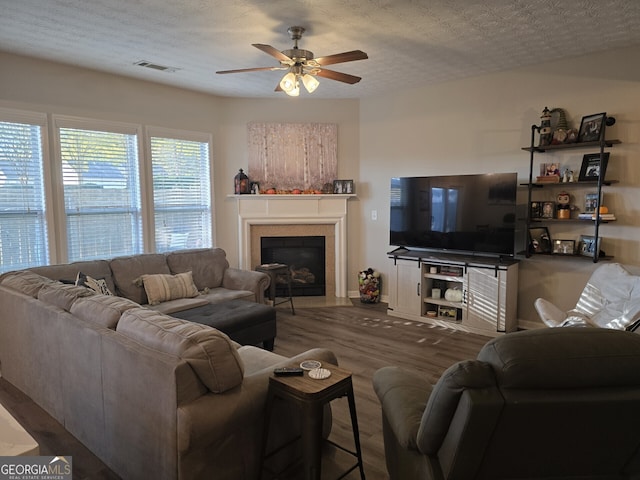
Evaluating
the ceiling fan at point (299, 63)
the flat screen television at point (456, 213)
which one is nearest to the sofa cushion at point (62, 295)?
the ceiling fan at point (299, 63)

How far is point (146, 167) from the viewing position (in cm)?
515

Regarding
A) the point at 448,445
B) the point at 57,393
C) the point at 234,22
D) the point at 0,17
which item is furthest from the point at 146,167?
the point at 448,445

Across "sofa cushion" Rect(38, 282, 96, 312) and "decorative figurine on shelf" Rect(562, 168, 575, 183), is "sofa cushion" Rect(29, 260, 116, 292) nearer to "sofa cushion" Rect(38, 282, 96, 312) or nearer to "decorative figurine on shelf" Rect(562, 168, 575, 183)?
"sofa cushion" Rect(38, 282, 96, 312)

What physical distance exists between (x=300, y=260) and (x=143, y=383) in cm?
436

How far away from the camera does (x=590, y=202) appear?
4199 millimetres

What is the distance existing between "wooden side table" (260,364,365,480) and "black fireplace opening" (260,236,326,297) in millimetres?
4197

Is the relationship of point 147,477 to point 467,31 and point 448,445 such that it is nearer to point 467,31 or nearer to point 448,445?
point 448,445

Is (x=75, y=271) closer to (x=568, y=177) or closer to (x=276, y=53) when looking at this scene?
(x=276, y=53)

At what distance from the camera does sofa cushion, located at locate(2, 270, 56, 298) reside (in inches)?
118

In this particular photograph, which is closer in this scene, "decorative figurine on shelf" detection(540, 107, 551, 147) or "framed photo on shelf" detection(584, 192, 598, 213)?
"framed photo on shelf" detection(584, 192, 598, 213)

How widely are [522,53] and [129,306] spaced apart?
407 cm

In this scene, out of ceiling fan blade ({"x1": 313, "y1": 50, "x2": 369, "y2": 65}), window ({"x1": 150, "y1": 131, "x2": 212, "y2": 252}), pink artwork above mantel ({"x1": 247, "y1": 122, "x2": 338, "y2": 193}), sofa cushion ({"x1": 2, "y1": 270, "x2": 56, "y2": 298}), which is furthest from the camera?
pink artwork above mantel ({"x1": 247, "y1": 122, "x2": 338, "y2": 193})

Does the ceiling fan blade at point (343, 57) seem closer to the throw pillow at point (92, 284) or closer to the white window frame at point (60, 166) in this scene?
the throw pillow at point (92, 284)

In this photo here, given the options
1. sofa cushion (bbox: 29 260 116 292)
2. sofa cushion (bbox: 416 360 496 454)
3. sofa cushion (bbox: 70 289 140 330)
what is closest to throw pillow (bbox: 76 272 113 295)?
sofa cushion (bbox: 29 260 116 292)
